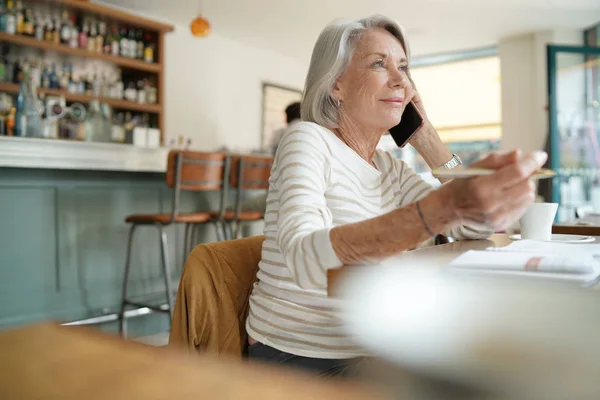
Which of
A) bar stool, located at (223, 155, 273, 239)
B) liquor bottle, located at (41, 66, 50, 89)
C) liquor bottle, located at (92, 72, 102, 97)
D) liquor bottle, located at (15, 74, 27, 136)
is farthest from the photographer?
liquor bottle, located at (92, 72, 102, 97)

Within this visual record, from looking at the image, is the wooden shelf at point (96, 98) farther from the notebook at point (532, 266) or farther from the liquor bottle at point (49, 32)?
the notebook at point (532, 266)

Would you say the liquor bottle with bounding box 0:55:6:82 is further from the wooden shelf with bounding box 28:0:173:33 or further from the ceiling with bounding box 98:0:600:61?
the ceiling with bounding box 98:0:600:61

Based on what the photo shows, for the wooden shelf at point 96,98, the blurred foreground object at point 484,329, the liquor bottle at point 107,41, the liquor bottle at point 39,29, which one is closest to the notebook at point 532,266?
the blurred foreground object at point 484,329

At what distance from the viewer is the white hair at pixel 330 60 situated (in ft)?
3.75

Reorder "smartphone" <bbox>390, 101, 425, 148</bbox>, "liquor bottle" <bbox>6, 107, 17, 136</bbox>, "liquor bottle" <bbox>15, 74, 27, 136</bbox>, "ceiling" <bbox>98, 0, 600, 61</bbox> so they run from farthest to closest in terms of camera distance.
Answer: "ceiling" <bbox>98, 0, 600, 61</bbox>
"liquor bottle" <bbox>6, 107, 17, 136</bbox>
"liquor bottle" <bbox>15, 74, 27, 136</bbox>
"smartphone" <bbox>390, 101, 425, 148</bbox>

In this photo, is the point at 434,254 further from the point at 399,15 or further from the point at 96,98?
the point at 399,15

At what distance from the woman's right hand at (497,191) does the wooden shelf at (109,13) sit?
200 inches

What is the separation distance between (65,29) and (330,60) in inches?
187

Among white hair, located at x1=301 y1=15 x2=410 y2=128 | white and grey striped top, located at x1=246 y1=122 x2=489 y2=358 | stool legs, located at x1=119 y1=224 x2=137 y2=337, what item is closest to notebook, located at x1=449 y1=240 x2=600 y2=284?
white and grey striped top, located at x1=246 y1=122 x2=489 y2=358

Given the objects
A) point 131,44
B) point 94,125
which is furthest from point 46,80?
point 131,44

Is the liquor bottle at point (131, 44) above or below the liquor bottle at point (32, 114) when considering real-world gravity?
above

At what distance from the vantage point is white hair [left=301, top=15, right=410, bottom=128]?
114cm

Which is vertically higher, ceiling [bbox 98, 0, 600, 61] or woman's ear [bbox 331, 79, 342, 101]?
ceiling [bbox 98, 0, 600, 61]

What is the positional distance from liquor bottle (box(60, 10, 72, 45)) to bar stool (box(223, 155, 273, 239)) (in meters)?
2.79
